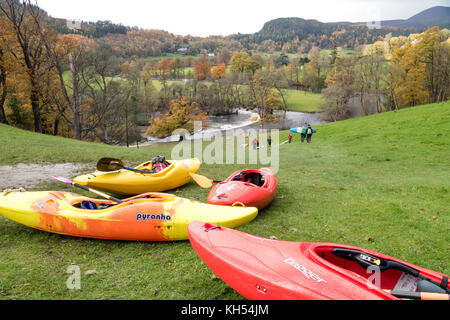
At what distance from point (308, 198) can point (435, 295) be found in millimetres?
5746

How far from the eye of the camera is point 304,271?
354cm

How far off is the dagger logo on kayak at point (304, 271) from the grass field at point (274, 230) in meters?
1.03

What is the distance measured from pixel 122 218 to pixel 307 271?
367 cm

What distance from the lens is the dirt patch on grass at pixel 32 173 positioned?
9.00m

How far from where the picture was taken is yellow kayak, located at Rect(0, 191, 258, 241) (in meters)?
5.43

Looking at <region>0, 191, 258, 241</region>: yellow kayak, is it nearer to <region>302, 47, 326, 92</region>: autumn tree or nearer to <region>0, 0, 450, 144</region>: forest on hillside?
<region>0, 0, 450, 144</region>: forest on hillside

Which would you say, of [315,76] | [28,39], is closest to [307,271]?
[28,39]

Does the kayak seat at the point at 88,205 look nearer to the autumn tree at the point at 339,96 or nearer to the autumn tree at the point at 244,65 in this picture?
the autumn tree at the point at 339,96

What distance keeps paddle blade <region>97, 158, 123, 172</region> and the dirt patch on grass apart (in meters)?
2.64

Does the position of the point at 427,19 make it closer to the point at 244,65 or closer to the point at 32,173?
the point at 244,65

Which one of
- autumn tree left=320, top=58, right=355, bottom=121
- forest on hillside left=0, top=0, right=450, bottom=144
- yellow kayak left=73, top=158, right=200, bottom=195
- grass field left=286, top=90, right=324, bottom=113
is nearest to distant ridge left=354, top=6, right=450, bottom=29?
grass field left=286, top=90, right=324, bottom=113

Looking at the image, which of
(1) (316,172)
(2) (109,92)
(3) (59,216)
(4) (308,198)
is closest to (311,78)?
(2) (109,92)

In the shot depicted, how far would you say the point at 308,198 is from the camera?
872cm

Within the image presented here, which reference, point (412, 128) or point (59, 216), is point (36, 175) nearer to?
point (59, 216)
